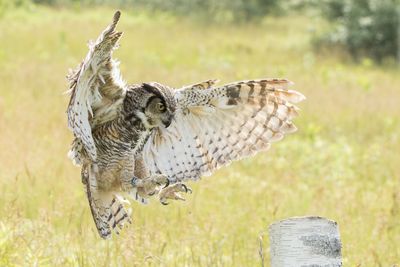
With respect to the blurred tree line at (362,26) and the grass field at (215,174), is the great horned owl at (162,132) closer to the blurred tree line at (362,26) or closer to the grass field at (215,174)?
the grass field at (215,174)

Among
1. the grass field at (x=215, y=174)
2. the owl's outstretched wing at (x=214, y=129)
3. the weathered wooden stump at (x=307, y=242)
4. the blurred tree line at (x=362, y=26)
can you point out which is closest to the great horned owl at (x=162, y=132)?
the owl's outstretched wing at (x=214, y=129)

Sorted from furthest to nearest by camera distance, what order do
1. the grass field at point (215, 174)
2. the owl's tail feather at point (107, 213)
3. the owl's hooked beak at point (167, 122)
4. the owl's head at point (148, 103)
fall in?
the grass field at point (215, 174)
the owl's tail feather at point (107, 213)
the owl's hooked beak at point (167, 122)
the owl's head at point (148, 103)

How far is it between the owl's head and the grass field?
70 centimetres

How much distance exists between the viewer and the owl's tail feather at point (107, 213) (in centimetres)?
559

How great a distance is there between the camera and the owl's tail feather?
18.3ft

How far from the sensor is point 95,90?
5086 mm

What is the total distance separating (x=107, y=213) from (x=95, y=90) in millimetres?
905

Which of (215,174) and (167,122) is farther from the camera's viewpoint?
(215,174)

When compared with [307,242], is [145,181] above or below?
above

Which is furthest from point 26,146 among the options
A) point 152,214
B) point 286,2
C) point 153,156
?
point 286,2

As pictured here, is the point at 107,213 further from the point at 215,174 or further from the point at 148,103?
the point at 215,174

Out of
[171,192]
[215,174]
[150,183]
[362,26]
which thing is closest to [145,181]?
[150,183]

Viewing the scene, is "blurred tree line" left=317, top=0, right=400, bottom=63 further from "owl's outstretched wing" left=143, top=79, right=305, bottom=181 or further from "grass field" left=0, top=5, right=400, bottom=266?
"owl's outstretched wing" left=143, top=79, right=305, bottom=181

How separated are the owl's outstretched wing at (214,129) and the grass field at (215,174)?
0.53m
